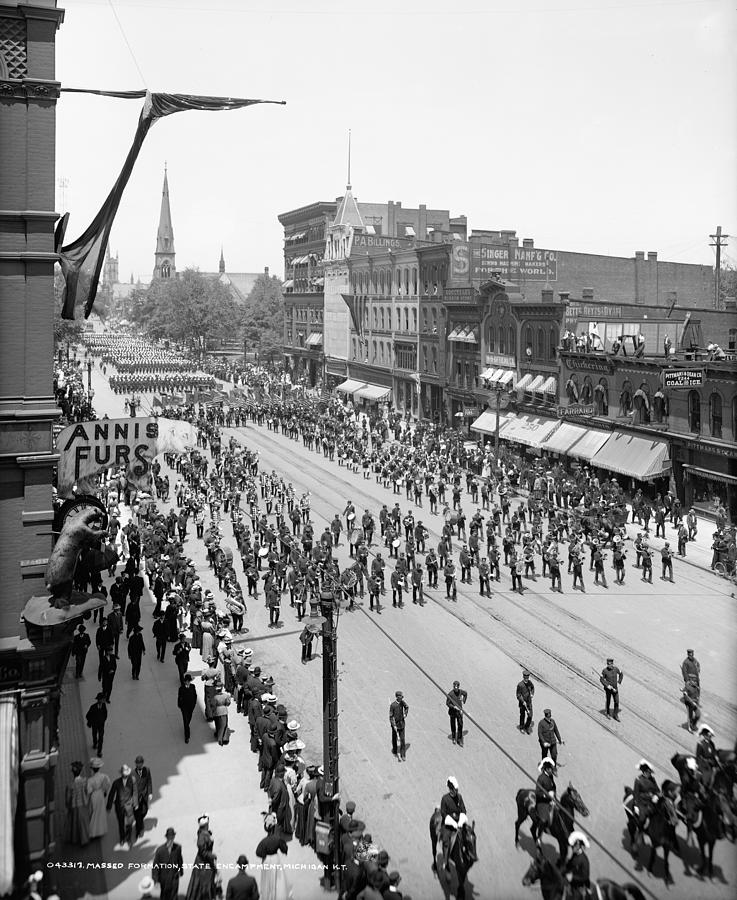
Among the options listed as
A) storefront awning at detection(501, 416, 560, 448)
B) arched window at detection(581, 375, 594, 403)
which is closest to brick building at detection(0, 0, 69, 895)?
arched window at detection(581, 375, 594, 403)

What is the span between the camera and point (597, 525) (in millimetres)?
34375

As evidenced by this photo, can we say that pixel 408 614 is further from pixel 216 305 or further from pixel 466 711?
pixel 216 305

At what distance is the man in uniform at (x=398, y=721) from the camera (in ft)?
57.6

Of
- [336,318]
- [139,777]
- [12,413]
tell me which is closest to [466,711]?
[139,777]

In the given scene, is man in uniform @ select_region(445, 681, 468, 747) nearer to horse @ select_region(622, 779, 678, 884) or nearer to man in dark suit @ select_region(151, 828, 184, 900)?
horse @ select_region(622, 779, 678, 884)

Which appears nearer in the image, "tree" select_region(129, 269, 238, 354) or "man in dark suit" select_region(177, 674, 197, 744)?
"man in dark suit" select_region(177, 674, 197, 744)

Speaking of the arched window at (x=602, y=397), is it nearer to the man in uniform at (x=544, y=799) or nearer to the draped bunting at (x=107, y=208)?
the man in uniform at (x=544, y=799)

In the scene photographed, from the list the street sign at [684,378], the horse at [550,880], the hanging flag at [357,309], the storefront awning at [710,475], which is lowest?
the horse at [550,880]

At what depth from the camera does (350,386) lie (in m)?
83.0

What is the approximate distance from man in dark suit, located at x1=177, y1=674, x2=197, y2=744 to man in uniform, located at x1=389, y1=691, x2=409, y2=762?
3.99 meters

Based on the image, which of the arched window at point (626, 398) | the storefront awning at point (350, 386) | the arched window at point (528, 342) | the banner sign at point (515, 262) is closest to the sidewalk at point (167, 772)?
the arched window at point (626, 398)

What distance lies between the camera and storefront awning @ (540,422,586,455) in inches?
1838

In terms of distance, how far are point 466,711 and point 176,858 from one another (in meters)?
8.65

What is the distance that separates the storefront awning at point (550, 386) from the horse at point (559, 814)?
1484 inches
